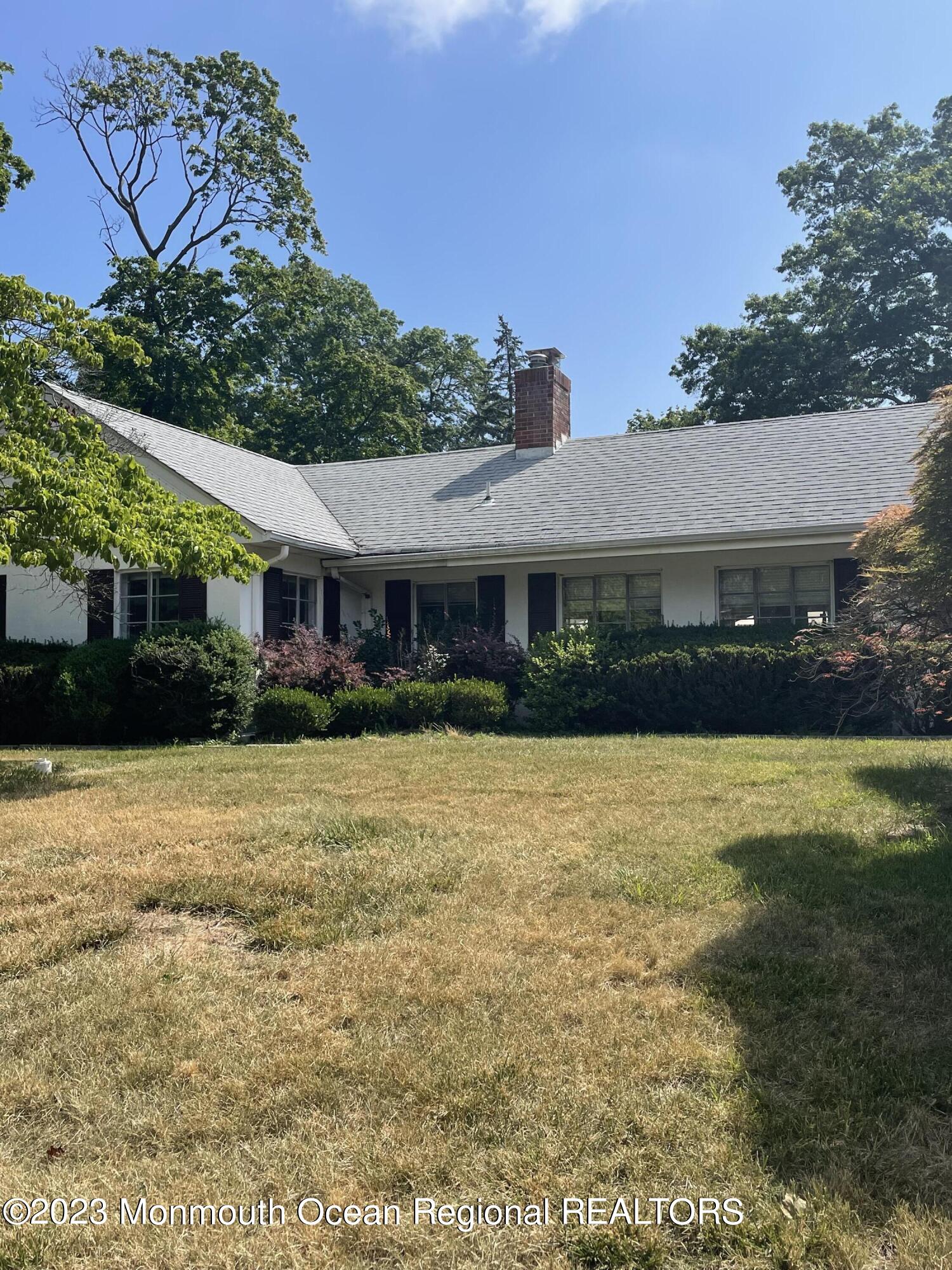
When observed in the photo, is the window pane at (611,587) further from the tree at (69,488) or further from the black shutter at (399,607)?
the tree at (69,488)

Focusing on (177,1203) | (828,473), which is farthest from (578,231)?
(177,1203)

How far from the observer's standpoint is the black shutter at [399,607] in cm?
1772

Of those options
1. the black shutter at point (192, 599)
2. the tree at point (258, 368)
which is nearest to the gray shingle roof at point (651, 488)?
the black shutter at point (192, 599)

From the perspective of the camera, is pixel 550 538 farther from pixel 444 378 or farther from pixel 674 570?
pixel 444 378

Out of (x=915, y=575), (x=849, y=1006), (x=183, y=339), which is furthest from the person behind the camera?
(x=183, y=339)

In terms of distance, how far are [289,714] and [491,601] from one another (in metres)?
5.00

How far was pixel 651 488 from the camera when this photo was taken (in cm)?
1744

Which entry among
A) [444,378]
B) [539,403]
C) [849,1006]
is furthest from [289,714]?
[444,378]

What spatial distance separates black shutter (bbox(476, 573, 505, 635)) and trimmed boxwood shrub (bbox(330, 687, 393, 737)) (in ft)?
10.8

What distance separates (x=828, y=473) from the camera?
53.2 ft

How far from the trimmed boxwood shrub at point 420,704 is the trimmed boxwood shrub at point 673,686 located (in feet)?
4.82

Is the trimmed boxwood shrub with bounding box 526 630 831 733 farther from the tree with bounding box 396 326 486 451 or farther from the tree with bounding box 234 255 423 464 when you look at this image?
the tree with bounding box 396 326 486 451

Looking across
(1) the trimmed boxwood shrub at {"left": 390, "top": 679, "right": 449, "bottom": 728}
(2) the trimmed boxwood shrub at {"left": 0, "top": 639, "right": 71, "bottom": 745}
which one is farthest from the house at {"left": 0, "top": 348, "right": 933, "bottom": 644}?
(1) the trimmed boxwood shrub at {"left": 390, "top": 679, "right": 449, "bottom": 728}

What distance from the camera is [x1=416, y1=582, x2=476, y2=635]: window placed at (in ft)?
57.7
